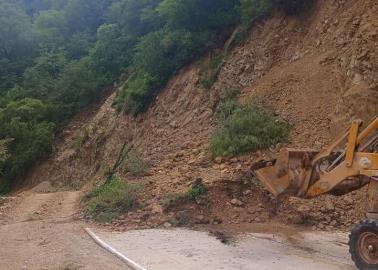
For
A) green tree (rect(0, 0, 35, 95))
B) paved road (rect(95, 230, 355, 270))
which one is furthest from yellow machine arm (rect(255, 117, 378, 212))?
green tree (rect(0, 0, 35, 95))

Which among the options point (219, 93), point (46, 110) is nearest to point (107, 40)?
point (46, 110)

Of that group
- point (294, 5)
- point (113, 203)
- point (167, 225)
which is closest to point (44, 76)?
point (294, 5)

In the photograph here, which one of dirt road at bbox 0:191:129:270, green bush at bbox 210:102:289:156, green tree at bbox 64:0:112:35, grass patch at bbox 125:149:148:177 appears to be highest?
green tree at bbox 64:0:112:35

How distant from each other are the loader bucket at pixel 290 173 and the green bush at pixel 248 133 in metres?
4.25

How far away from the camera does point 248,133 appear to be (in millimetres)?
14961

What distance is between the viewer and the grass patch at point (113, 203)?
44.0ft

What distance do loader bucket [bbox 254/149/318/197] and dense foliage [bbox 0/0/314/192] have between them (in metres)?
9.79

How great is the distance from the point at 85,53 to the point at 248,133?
3531 cm

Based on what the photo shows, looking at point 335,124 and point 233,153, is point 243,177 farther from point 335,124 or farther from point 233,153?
point 335,124

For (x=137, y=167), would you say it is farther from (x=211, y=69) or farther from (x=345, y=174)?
(x=345, y=174)

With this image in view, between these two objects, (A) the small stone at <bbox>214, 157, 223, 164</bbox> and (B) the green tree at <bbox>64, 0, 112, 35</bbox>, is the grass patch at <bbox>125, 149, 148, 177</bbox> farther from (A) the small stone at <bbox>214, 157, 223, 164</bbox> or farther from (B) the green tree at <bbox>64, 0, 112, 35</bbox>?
(B) the green tree at <bbox>64, 0, 112, 35</bbox>

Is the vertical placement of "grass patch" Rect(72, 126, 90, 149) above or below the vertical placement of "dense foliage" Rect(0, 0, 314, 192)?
below

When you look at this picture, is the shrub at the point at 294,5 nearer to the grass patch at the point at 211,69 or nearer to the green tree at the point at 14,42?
the grass patch at the point at 211,69

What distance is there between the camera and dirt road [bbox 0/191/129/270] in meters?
9.23
